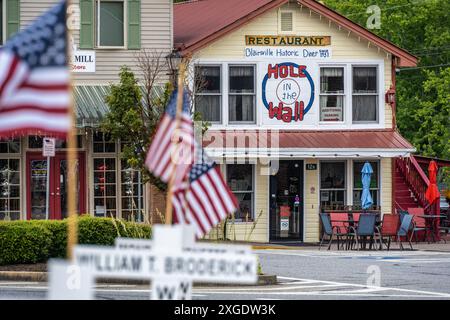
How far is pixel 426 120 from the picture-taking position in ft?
162

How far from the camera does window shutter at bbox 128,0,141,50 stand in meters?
33.9

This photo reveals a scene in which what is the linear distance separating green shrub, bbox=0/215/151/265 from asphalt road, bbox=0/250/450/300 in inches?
58.8

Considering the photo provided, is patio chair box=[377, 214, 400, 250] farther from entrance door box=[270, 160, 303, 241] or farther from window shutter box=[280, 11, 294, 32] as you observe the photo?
window shutter box=[280, 11, 294, 32]

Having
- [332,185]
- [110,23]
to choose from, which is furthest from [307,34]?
[110,23]

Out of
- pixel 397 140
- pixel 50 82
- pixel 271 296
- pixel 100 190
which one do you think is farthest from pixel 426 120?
pixel 50 82

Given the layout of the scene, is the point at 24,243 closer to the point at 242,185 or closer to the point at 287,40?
the point at 242,185

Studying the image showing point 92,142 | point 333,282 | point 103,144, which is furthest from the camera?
point 103,144

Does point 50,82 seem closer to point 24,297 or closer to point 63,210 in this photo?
point 24,297

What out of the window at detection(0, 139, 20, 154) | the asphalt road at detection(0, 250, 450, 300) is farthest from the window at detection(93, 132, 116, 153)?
the asphalt road at detection(0, 250, 450, 300)

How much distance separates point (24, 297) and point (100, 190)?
55.3 feet

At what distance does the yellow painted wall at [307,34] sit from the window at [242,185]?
333 centimetres

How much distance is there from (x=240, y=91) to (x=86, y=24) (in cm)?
498

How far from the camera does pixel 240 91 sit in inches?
1366

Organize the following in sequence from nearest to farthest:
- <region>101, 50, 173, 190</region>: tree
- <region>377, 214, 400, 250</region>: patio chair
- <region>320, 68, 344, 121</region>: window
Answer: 1. <region>101, 50, 173, 190</region>: tree
2. <region>377, 214, 400, 250</region>: patio chair
3. <region>320, 68, 344, 121</region>: window
